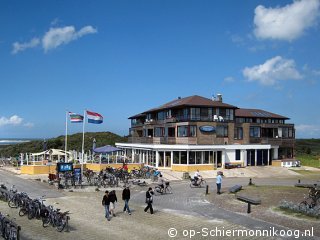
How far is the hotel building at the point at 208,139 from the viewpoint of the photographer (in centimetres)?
4469

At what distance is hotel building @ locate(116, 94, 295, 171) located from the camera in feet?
147

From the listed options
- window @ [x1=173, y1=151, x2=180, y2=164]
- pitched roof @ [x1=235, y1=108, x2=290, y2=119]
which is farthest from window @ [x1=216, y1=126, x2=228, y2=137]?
pitched roof @ [x1=235, y1=108, x2=290, y2=119]

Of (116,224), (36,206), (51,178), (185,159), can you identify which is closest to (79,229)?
(116,224)

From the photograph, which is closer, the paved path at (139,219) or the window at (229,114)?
the paved path at (139,219)

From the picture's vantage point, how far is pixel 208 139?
46188 millimetres

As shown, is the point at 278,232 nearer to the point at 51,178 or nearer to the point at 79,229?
the point at 79,229

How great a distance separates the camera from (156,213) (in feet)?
67.3

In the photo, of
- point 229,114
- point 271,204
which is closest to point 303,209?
point 271,204

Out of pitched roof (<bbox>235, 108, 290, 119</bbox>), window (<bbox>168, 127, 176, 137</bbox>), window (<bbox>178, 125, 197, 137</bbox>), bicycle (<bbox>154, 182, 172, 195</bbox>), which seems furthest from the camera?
pitched roof (<bbox>235, 108, 290, 119</bbox>)

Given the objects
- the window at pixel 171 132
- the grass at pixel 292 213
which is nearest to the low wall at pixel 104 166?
the window at pixel 171 132

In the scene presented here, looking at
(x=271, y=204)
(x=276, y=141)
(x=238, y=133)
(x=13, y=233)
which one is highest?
(x=238, y=133)

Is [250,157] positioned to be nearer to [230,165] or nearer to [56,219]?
[230,165]

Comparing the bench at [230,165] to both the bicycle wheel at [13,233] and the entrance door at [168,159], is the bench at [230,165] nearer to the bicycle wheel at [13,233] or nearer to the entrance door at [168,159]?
the entrance door at [168,159]

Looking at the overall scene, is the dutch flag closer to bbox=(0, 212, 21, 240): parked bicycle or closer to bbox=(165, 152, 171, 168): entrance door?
bbox=(165, 152, 171, 168): entrance door
